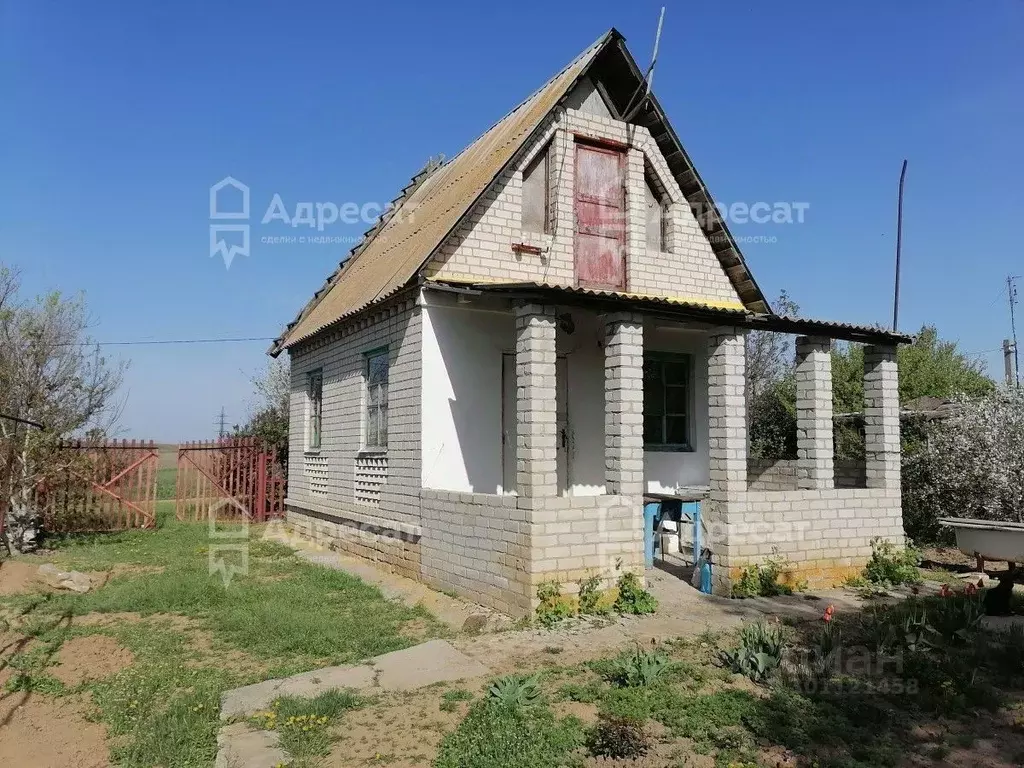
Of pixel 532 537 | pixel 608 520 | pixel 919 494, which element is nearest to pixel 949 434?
pixel 919 494

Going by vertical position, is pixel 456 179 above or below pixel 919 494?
above

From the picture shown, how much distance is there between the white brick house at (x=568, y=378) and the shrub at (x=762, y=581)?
17 centimetres

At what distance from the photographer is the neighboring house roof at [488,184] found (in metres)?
9.98

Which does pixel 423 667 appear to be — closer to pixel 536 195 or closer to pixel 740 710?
pixel 740 710

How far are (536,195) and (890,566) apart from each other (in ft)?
22.6

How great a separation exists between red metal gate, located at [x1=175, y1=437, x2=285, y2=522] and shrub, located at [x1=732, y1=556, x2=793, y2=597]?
12398 mm

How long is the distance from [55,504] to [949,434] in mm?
16594

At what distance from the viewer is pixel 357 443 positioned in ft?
38.2

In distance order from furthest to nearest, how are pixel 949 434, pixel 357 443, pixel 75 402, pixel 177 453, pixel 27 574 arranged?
1. pixel 177 453
2. pixel 75 402
3. pixel 949 434
4. pixel 357 443
5. pixel 27 574

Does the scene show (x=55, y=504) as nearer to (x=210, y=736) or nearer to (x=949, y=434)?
(x=210, y=736)

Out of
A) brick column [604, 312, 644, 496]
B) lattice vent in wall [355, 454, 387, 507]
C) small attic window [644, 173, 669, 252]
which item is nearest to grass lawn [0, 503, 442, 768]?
lattice vent in wall [355, 454, 387, 507]

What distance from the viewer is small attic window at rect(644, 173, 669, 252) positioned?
1131 cm

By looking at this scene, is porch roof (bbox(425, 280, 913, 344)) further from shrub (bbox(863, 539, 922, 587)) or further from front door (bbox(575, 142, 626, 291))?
shrub (bbox(863, 539, 922, 587))

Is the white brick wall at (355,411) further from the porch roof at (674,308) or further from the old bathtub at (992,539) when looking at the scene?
the old bathtub at (992,539)
